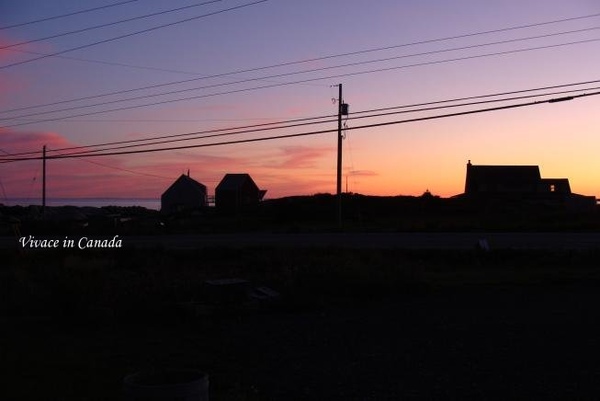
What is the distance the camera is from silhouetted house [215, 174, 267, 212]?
8412 centimetres

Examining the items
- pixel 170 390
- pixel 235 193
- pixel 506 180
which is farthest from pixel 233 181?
pixel 170 390

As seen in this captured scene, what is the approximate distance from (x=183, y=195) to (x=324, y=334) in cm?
8159

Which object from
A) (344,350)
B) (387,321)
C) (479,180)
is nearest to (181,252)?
(387,321)

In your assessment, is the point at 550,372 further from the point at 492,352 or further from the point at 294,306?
the point at 294,306

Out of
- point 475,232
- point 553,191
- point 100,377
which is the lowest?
point 100,377

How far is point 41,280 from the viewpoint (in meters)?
19.3

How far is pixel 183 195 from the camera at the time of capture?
93.0 m

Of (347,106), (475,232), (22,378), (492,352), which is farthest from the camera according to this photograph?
(347,106)

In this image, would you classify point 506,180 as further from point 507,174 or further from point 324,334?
point 324,334

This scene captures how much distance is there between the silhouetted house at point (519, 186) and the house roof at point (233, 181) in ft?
85.5

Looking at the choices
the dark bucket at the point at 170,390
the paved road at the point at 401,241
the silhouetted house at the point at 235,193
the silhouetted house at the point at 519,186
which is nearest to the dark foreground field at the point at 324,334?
the dark bucket at the point at 170,390

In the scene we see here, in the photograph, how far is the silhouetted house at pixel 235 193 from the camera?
84.1 metres

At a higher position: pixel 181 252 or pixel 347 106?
pixel 347 106

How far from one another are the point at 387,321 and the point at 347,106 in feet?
102
